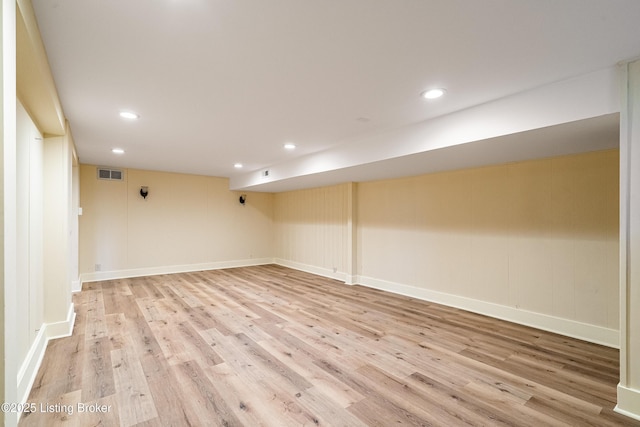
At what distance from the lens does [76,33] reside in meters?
1.74

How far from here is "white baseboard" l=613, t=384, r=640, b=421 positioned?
1925 millimetres

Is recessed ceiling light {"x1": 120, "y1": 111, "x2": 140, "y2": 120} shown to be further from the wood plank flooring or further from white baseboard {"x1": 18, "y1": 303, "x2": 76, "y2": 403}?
the wood plank flooring

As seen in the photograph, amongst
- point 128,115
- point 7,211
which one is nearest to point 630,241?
point 7,211

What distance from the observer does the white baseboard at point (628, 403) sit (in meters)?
1.92

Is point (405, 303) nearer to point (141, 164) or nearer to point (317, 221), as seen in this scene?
point (317, 221)

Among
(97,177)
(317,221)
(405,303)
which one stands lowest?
(405,303)

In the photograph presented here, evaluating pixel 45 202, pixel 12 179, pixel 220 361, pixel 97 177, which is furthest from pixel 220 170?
pixel 12 179

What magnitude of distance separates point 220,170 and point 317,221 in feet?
8.21

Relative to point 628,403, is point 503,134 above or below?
above

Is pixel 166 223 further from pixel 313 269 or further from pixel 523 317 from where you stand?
pixel 523 317

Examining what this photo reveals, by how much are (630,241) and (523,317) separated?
2.07 meters

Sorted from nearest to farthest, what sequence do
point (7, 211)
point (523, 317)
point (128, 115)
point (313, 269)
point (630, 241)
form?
point (7, 211), point (630, 241), point (128, 115), point (523, 317), point (313, 269)

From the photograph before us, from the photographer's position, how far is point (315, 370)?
250 centimetres

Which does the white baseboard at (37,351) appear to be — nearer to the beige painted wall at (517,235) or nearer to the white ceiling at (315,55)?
the white ceiling at (315,55)
